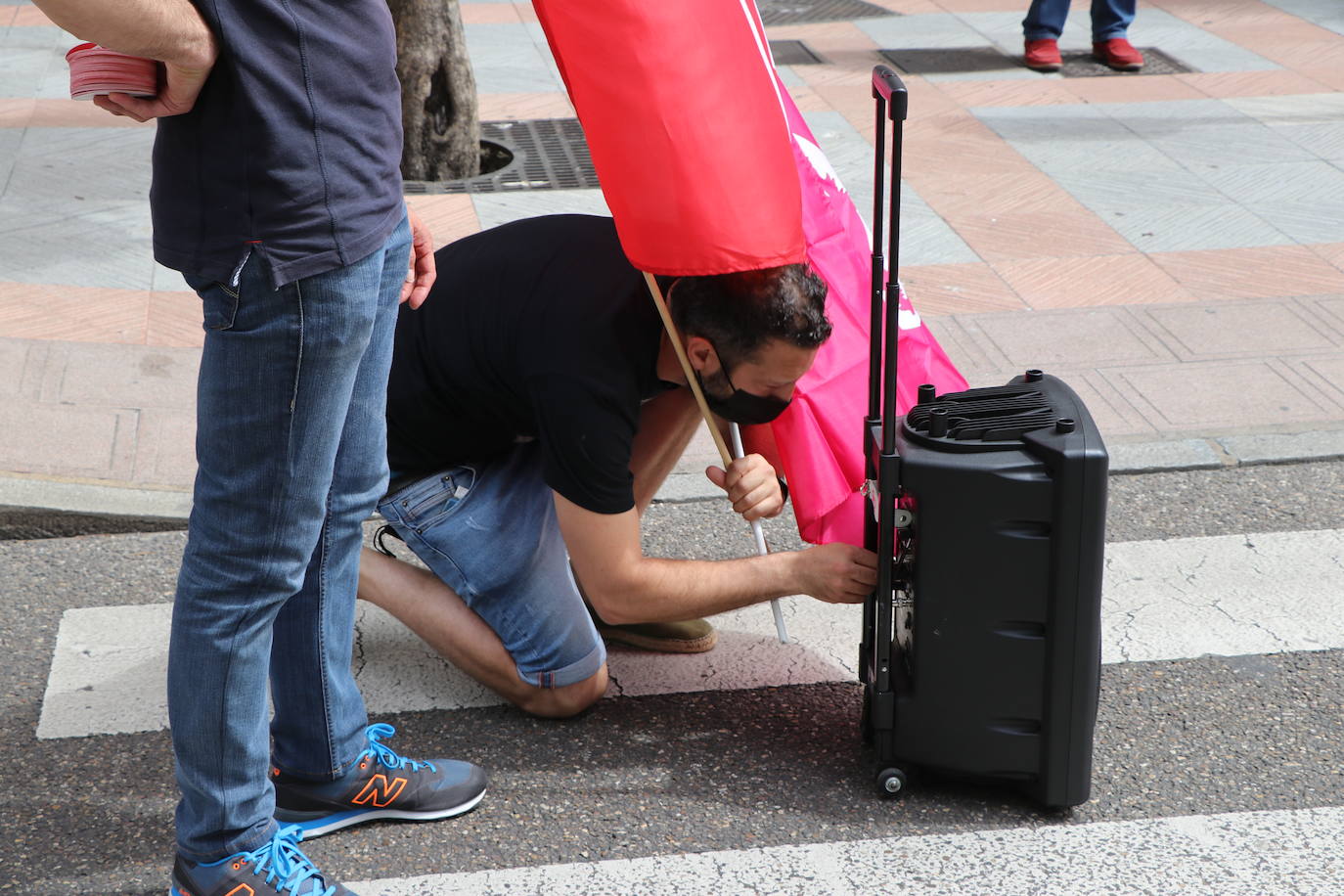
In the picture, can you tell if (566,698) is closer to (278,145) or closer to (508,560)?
(508,560)

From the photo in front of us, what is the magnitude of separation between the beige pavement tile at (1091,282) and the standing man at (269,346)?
11.1 ft

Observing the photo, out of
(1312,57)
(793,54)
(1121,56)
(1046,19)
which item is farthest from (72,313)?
(1312,57)

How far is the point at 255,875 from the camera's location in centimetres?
230

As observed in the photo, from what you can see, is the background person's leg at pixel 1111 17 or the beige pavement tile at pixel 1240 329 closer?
the beige pavement tile at pixel 1240 329

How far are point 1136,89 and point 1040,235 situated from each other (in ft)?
8.56

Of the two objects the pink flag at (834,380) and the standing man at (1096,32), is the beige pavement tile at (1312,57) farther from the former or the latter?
the pink flag at (834,380)

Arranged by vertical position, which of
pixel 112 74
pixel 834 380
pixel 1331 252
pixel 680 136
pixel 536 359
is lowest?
pixel 1331 252

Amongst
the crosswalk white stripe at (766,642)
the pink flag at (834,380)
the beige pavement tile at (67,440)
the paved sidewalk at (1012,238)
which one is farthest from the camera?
the paved sidewalk at (1012,238)

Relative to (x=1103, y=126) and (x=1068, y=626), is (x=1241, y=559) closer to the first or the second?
(x=1068, y=626)

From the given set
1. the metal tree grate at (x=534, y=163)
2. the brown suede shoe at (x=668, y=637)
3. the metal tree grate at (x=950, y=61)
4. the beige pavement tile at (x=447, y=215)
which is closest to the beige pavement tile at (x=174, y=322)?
the beige pavement tile at (x=447, y=215)

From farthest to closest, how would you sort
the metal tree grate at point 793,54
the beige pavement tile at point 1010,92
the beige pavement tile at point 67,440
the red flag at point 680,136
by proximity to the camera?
the metal tree grate at point 793,54 → the beige pavement tile at point 1010,92 → the beige pavement tile at point 67,440 → the red flag at point 680,136

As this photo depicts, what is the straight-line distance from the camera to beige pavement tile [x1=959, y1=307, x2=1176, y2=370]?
4789mm

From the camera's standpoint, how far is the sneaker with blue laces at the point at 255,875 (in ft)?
7.50

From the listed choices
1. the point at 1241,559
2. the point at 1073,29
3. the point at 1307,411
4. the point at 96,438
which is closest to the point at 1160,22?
the point at 1073,29
